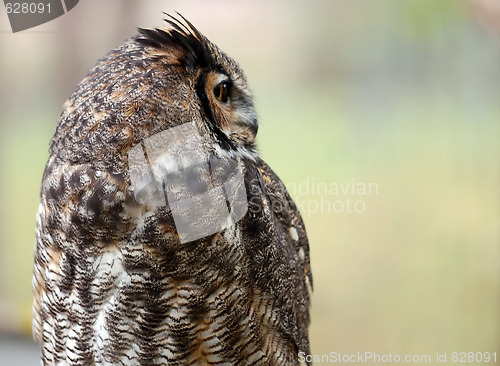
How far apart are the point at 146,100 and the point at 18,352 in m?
1.37

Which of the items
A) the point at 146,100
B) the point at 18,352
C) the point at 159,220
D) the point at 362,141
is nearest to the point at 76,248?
the point at 159,220

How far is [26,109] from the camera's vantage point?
1370 millimetres

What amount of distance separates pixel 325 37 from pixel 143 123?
33.0 inches

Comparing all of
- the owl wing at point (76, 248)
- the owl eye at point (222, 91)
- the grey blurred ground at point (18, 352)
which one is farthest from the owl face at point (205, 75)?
the grey blurred ground at point (18, 352)

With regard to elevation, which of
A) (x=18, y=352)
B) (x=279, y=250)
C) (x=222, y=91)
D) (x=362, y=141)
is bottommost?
(x=18, y=352)

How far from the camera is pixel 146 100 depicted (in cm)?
72

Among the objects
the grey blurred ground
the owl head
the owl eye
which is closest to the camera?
the owl head

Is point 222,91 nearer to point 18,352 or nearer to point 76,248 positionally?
point 76,248

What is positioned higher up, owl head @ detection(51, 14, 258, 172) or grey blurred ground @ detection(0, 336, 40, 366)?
owl head @ detection(51, 14, 258, 172)

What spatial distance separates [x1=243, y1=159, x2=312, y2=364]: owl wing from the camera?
875 millimetres

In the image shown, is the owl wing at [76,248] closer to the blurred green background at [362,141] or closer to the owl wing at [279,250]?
the owl wing at [279,250]

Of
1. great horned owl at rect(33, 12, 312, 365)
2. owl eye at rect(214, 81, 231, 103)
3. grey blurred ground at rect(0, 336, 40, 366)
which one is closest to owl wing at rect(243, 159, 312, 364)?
great horned owl at rect(33, 12, 312, 365)

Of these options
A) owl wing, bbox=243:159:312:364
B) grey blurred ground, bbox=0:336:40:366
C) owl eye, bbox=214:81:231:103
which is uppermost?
owl eye, bbox=214:81:231:103

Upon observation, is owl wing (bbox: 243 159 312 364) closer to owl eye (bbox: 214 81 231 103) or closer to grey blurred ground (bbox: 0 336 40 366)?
owl eye (bbox: 214 81 231 103)
